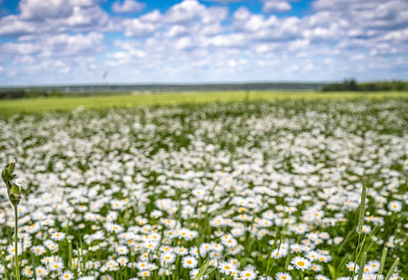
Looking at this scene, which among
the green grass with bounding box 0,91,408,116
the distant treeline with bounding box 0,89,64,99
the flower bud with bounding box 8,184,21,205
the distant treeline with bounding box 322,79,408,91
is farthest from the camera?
the distant treeline with bounding box 322,79,408,91

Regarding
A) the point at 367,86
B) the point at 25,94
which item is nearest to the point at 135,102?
the point at 25,94

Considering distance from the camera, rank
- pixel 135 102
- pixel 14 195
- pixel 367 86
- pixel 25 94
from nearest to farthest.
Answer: pixel 14 195 < pixel 135 102 < pixel 25 94 < pixel 367 86

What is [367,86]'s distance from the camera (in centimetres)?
3025

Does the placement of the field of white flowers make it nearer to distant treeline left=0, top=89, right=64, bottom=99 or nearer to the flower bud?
the flower bud

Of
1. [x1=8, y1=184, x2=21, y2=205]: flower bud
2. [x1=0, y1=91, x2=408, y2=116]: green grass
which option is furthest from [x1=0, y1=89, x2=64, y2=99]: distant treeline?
[x1=8, y1=184, x2=21, y2=205]: flower bud

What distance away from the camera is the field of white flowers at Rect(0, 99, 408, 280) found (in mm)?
2938

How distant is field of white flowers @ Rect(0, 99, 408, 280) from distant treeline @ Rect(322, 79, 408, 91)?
18864 mm

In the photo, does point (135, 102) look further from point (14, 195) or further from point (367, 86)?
point (14, 195)

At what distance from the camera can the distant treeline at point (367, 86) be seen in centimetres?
2856

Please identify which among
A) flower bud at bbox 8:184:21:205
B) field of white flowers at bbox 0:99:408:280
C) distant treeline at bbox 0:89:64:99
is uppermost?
distant treeline at bbox 0:89:64:99

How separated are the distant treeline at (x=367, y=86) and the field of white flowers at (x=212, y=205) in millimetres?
18864

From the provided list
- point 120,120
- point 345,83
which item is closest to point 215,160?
point 120,120

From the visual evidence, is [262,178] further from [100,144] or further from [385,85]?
[385,85]

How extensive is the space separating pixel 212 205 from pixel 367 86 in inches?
1176
